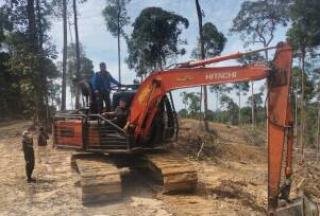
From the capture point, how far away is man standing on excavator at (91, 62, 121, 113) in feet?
46.8

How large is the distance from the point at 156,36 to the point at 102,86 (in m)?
18.7

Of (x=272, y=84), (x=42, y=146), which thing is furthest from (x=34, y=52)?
(x=272, y=84)

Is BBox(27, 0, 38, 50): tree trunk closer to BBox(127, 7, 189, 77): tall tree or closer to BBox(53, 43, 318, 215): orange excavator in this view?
BBox(127, 7, 189, 77): tall tree

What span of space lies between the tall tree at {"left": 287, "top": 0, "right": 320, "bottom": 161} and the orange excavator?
14911 mm

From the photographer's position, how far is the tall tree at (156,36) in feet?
106

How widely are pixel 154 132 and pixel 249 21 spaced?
24656mm

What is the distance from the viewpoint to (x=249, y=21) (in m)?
36.8

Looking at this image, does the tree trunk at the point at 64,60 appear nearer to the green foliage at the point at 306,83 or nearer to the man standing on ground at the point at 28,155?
the man standing on ground at the point at 28,155

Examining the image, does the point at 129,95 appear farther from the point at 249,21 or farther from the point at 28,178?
the point at 249,21

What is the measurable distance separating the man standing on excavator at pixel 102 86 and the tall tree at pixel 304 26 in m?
14.8

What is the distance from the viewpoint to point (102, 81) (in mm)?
14320

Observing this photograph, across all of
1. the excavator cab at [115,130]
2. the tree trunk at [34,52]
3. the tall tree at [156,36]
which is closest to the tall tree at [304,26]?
the tall tree at [156,36]

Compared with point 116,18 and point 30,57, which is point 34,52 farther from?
point 116,18

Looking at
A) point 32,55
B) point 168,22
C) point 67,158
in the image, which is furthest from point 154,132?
point 168,22
